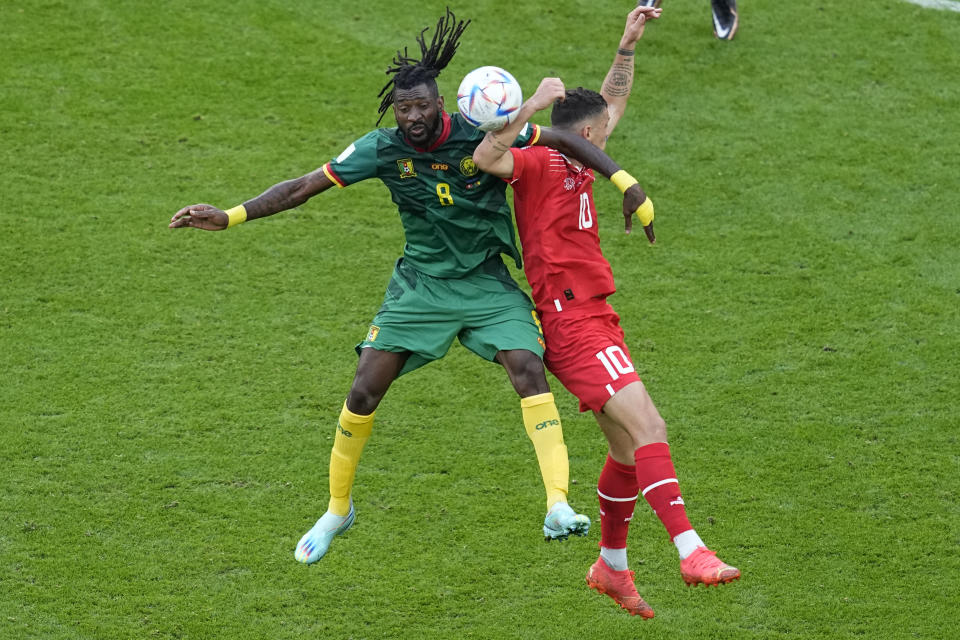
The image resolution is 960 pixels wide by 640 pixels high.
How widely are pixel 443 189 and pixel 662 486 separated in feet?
6.27

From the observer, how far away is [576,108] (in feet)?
23.1

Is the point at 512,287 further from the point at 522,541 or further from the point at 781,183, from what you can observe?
the point at 781,183

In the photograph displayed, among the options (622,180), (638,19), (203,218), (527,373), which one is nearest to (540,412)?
(527,373)

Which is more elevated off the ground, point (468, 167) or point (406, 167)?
point (468, 167)

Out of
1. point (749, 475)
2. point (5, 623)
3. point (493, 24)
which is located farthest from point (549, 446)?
point (493, 24)

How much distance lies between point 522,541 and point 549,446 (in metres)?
2.29

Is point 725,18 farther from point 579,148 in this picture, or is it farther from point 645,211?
point 645,211

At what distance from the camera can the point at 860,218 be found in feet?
39.3

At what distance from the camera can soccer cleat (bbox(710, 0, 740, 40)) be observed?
14305 millimetres

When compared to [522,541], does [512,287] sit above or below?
above

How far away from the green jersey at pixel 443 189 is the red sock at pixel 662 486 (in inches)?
54.9

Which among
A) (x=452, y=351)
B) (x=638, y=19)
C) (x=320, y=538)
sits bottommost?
(x=452, y=351)

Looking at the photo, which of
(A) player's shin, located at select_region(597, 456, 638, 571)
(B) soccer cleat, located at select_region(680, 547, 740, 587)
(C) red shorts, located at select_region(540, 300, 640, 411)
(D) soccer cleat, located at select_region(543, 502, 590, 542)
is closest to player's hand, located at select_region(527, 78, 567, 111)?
(C) red shorts, located at select_region(540, 300, 640, 411)

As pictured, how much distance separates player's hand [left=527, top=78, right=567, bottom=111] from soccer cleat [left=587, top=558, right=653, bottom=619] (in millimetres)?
2841
